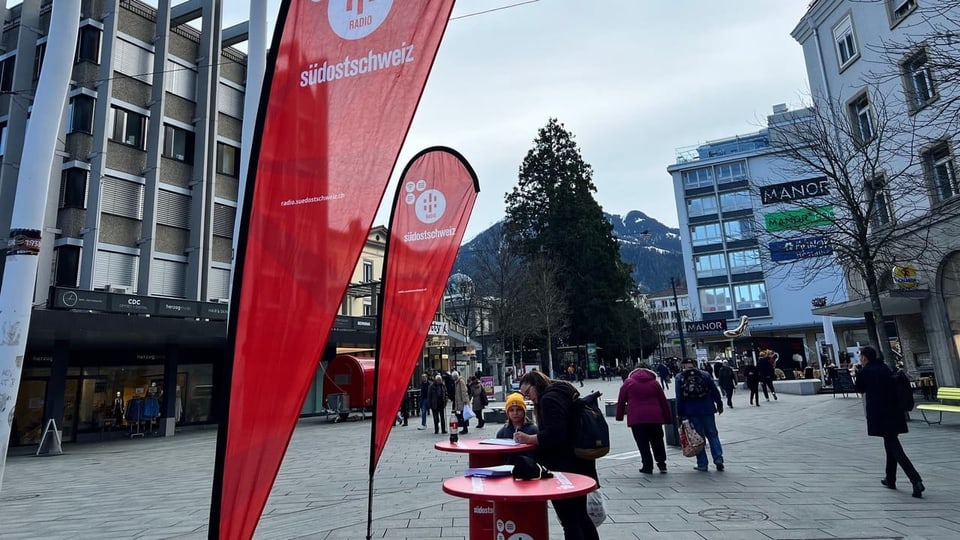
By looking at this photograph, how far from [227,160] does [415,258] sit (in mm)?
25252

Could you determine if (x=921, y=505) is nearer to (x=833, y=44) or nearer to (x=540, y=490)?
(x=540, y=490)

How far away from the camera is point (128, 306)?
1848cm

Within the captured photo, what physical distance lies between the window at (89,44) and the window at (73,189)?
4849 millimetres

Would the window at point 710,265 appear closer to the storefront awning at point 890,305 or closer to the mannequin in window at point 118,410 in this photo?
the storefront awning at point 890,305

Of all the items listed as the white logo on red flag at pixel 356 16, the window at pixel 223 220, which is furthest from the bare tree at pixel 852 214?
the window at pixel 223 220

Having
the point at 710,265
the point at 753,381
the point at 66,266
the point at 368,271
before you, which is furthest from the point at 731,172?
the point at 66,266

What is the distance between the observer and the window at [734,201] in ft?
211

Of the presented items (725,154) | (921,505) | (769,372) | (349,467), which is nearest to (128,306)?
(349,467)

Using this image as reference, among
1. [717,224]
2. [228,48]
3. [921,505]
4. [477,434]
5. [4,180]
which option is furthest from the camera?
[717,224]

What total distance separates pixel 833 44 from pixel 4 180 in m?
32.4

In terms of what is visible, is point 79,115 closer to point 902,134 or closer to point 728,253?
point 902,134

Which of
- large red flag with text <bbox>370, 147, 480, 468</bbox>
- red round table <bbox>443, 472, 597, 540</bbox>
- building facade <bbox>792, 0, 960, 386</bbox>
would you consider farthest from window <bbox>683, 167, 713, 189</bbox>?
red round table <bbox>443, 472, 597, 540</bbox>

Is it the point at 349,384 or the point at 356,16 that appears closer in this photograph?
the point at 356,16

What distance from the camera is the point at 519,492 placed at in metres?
3.79
